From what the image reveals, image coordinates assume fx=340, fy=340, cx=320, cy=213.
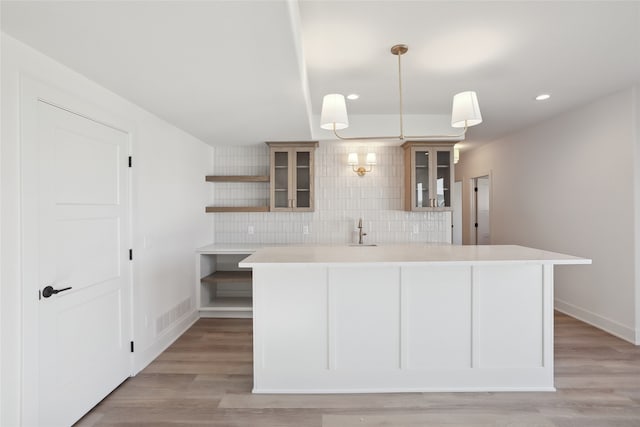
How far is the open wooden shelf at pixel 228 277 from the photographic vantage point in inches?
161

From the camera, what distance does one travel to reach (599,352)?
121 inches

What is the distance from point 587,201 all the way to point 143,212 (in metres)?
4.57

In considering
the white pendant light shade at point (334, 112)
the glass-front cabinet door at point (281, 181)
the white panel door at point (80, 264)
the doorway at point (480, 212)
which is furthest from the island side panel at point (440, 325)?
the doorway at point (480, 212)

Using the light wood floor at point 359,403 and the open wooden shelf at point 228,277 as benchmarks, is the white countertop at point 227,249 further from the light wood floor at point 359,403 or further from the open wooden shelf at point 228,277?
the light wood floor at point 359,403

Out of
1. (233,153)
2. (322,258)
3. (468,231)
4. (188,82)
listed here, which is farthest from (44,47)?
(468,231)

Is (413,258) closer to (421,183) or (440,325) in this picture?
(440,325)

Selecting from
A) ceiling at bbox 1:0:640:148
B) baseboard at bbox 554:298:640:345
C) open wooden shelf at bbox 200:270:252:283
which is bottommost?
baseboard at bbox 554:298:640:345

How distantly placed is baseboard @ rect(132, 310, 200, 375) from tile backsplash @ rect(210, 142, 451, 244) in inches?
51.1

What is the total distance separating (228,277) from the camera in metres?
4.25

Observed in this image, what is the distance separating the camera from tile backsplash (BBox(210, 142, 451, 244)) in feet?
15.4

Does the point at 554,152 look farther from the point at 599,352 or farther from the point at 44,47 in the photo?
the point at 44,47

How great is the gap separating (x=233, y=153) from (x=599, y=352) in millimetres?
4590

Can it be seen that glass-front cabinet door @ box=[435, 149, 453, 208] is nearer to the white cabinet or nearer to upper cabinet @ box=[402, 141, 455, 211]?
upper cabinet @ box=[402, 141, 455, 211]

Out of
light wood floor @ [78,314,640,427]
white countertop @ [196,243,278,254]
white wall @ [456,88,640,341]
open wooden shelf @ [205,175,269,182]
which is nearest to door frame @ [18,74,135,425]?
light wood floor @ [78,314,640,427]
